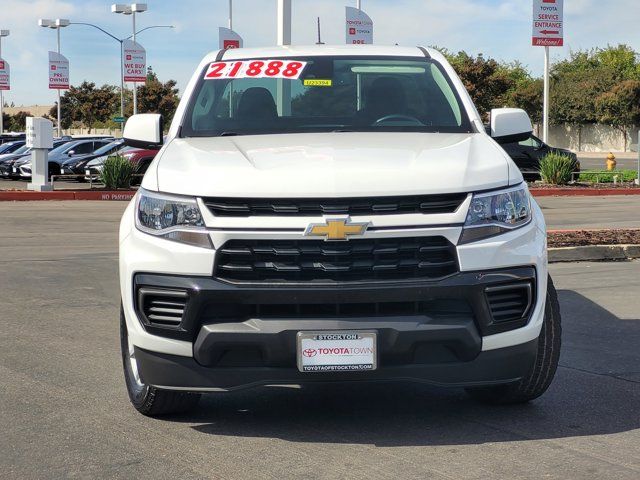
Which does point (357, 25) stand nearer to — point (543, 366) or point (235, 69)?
point (235, 69)

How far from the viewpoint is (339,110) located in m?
6.35

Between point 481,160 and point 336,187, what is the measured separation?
821 mm

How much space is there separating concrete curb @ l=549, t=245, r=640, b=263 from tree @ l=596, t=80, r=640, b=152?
61.4 meters

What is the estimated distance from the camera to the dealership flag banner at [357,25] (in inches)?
1260

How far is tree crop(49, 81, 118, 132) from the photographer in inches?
3588

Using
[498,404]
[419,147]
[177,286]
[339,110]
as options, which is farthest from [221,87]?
[498,404]

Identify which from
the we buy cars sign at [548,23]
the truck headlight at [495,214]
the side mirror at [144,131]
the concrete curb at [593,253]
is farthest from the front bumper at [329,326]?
the we buy cars sign at [548,23]

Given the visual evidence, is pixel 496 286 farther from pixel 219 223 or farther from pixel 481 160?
pixel 219 223

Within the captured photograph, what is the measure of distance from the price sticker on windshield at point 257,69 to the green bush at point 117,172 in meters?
21.7

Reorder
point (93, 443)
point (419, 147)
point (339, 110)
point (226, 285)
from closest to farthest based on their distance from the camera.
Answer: point (226, 285) → point (93, 443) → point (419, 147) → point (339, 110)

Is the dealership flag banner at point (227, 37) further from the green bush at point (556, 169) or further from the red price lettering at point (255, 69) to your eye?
the red price lettering at point (255, 69)

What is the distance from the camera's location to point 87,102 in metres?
91.1

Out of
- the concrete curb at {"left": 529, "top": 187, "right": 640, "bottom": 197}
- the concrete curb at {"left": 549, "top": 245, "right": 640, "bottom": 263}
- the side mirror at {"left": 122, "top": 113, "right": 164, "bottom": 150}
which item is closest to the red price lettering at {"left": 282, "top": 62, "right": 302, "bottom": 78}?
the side mirror at {"left": 122, "top": 113, "right": 164, "bottom": 150}

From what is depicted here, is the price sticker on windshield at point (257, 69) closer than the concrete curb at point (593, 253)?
Yes
